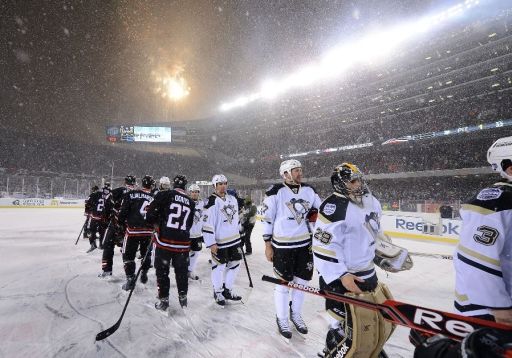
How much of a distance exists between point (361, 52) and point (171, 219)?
87.7 feet

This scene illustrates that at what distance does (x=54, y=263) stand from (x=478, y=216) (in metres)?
7.91

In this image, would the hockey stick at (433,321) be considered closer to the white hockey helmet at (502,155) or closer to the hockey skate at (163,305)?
the white hockey helmet at (502,155)

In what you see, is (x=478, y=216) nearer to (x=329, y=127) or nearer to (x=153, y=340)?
(x=153, y=340)

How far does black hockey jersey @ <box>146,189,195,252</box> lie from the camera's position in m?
4.18

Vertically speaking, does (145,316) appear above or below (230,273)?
below

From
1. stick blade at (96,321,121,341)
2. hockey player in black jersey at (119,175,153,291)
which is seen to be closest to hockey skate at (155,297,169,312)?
stick blade at (96,321,121,341)

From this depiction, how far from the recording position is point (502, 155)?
182 centimetres

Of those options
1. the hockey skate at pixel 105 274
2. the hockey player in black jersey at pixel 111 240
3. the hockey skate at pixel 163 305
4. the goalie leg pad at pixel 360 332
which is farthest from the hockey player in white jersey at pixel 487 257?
the hockey skate at pixel 105 274

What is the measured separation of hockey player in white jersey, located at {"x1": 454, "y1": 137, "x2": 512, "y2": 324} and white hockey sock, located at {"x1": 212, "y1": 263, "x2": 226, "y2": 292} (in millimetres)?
3372

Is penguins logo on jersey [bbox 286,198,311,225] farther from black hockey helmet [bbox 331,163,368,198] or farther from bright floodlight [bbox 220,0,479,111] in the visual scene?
bright floodlight [bbox 220,0,479,111]

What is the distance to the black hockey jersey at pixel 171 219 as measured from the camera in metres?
4.18

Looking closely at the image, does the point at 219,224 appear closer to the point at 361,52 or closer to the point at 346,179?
the point at 346,179

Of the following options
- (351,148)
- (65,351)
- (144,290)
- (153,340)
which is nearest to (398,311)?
(153,340)

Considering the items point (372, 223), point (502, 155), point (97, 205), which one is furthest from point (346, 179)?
point (97, 205)
